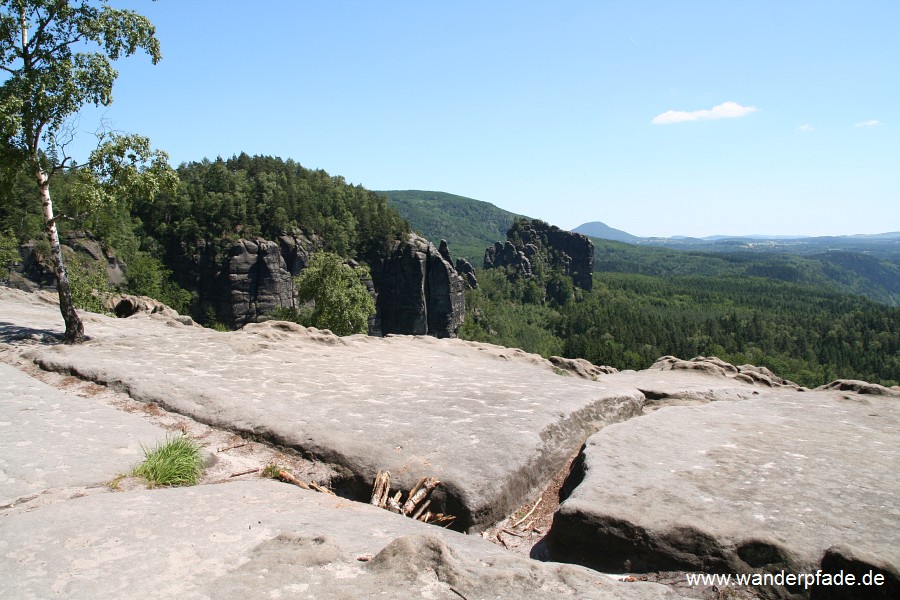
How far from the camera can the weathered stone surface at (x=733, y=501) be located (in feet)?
16.1

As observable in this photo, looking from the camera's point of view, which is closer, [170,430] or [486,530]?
[486,530]

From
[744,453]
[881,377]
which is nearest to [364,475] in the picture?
[744,453]

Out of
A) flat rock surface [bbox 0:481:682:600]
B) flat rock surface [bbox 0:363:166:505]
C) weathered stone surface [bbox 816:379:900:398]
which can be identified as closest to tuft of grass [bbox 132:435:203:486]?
flat rock surface [bbox 0:363:166:505]

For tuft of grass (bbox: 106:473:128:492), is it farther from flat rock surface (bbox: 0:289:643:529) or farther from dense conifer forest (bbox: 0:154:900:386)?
dense conifer forest (bbox: 0:154:900:386)

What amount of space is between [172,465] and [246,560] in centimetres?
278

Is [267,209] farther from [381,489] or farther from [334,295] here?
[381,489]

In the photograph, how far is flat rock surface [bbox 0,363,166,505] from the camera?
595 centimetres

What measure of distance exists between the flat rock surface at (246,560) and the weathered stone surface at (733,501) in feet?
2.99


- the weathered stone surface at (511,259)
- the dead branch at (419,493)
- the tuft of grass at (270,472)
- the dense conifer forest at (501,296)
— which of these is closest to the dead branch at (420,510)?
the dead branch at (419,493)

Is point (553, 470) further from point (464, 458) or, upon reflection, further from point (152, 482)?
point (152, 482)

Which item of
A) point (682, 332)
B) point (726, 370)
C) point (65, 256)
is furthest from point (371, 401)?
point (682, 332)

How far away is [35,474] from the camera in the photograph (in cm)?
600

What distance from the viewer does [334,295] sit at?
144 ft

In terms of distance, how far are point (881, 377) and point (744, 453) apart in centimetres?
14599
